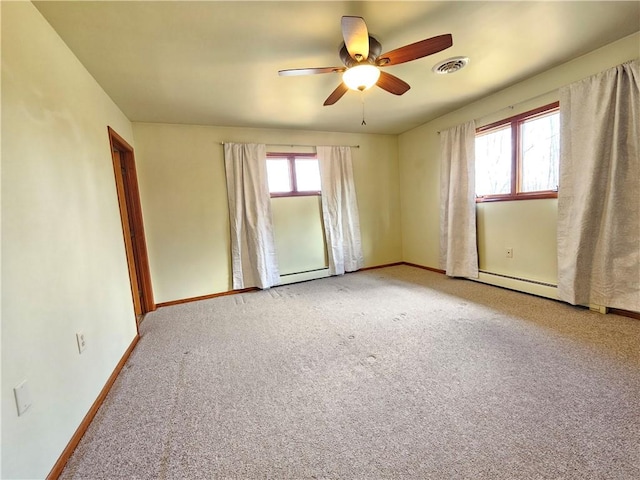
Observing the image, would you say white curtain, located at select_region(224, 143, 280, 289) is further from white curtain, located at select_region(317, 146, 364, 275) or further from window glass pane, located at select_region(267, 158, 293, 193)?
white curtain, located at select_region(317, 146, 364, 275)

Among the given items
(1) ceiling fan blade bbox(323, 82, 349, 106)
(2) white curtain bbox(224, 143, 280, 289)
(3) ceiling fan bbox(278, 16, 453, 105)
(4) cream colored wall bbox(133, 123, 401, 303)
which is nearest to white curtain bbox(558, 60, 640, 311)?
(3) ceiling fan bbox(278, 16, 453, 105)

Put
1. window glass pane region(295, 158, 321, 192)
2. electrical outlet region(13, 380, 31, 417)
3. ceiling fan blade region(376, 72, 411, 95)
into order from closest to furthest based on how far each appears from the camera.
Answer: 1. electrical outlet region(13, 380, 31, 417)
2. ceiling fan blade region(376, 72, 411, 95)
3. window glass pane region(295, 158, 321, 192)

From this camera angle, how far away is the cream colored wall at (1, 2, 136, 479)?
3.49ft

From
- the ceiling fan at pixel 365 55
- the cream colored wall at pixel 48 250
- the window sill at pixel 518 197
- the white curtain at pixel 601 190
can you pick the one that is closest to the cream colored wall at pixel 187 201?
the cream colored wall at pixel 48 250

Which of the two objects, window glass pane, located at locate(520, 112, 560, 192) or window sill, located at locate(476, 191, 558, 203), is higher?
window glass pane, located at locate(520, 112, 560, 192)

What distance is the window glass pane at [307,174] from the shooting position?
4.11 metres

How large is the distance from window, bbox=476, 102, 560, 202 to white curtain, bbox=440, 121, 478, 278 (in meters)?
0.12

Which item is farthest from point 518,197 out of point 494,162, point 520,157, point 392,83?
point 392,83

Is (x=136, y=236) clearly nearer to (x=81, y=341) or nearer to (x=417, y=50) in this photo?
(x=81, y=341)

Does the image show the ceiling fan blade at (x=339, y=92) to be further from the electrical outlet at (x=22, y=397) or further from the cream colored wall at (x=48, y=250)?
the electrical outlet at (x=22, y=397)

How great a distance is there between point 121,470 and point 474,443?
1578mm

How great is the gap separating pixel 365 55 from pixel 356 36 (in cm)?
20

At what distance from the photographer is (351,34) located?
1521 millimetres

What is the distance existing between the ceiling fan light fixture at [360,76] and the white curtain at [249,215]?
210cm
